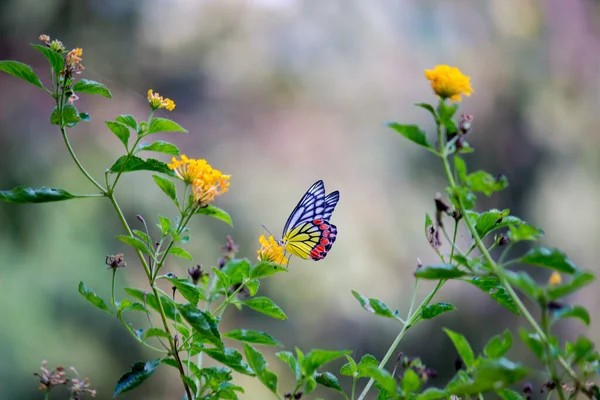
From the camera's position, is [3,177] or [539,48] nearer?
[3,177]

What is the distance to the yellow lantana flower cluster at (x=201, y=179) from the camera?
465 mm

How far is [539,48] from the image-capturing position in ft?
7.39

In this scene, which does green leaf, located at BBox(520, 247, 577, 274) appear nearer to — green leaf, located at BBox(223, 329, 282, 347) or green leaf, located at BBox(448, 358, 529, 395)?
green leaf, located at BBox(448, 358, 529, 395)

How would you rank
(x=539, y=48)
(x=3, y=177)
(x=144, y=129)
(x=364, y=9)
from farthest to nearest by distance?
(x=539, y=48), (x=364, y=9), (x=3, y=177), (x=144, y=129)

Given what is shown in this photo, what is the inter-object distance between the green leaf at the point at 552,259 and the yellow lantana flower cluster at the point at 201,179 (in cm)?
24

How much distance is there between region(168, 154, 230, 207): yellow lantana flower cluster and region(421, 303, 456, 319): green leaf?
0.21 metres

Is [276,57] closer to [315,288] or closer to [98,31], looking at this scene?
[98,31]

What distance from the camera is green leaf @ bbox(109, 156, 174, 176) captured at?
18.5 inches

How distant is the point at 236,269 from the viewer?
0.50m


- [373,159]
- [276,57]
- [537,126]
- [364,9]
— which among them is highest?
[364,9]

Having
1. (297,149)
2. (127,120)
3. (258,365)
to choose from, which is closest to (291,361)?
(258,365)

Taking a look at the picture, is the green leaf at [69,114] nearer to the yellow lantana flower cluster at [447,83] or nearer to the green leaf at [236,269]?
the green leaf at [236,269]

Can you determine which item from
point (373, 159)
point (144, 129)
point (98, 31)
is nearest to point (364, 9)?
point (373, 159)

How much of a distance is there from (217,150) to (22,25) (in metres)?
0.74
